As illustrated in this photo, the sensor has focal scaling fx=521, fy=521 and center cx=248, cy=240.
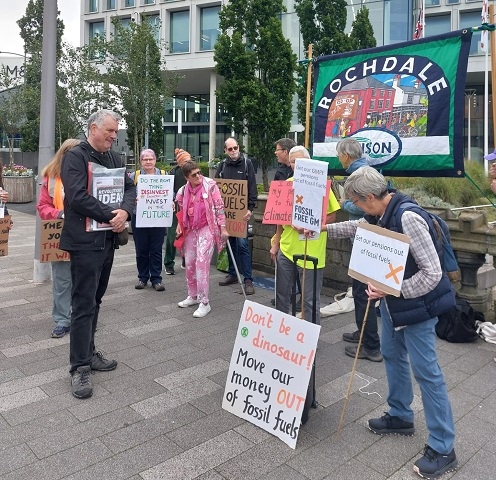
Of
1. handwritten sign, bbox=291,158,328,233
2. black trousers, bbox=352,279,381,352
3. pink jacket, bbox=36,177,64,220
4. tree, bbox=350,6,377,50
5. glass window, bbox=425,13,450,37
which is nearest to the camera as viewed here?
handwritten sign, bbox=291,158,328,233

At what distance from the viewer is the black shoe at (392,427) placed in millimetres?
3426

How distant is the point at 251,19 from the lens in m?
18.7

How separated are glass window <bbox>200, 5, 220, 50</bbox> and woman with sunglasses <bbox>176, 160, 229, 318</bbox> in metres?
27.0

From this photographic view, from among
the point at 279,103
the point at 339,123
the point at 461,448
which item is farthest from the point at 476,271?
the point at 279,103

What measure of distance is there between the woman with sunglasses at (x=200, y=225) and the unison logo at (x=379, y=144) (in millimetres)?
1920

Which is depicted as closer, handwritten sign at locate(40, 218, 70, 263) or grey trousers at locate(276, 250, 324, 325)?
grey trousers at locate(276, 250, 324, 325)

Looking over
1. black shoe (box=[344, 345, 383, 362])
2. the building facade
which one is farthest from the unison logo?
the building facade

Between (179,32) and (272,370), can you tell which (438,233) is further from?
(179,32)

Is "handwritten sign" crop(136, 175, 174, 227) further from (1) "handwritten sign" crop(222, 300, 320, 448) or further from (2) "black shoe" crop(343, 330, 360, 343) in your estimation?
(1) "handwritten sign" crop(222, 300, 320, 448)

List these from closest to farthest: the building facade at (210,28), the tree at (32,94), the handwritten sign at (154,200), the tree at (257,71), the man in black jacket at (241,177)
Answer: the handwritten sign at (154,200) → the man in black jacket at (241,177) → the tree at (257,71) → the tree at (32,94) → the building facade at (210,28)

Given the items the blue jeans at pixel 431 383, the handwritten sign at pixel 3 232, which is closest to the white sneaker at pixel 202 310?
the handwritten sign at pixel 3 232

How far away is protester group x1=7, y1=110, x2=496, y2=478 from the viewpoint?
298 cm

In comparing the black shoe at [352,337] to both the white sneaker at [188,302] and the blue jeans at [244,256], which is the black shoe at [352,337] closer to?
the white sneaker at [188,302]

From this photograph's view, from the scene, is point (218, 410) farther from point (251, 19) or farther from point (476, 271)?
point (251, 19)
